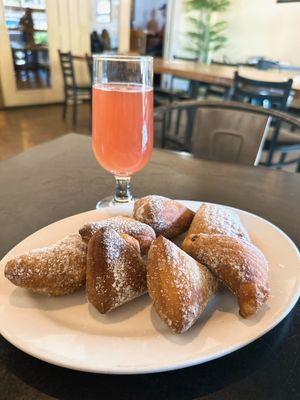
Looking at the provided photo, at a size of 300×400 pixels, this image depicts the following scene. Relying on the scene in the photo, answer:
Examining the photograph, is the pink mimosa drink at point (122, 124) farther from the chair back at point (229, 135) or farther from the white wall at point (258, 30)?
the white wall at point (258, 30)

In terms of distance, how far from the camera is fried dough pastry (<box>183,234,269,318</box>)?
0.34 meters

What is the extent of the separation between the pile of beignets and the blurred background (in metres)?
2.71

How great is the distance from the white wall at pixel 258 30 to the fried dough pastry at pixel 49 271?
5153 millimetres

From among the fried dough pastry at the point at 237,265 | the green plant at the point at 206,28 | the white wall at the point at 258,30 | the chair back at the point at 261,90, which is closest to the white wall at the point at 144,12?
the white wall at the point at 258,30

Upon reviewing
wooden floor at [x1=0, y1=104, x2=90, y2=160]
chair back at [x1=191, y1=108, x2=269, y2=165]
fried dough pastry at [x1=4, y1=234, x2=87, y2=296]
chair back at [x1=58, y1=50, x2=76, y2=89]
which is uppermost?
fried dough pastry at [x1=4, y1=234, x2=87, y2=296]

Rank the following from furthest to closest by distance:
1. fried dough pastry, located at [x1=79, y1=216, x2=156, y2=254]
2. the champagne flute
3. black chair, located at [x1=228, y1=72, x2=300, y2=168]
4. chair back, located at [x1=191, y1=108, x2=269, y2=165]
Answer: black chair, located at [x1=228, y1=72, x2=300, y2=168], chair back, located at [x1=191, y1=108, x2=269, y2=165], the champagne flute, fried dough pastry, located at [x1=79, y1=216, x2=156, y2=254]

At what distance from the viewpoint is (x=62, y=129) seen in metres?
3.58

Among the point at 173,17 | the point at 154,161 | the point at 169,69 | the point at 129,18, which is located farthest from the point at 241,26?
the point at 154,161

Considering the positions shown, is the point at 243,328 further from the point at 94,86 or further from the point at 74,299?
the point at 94,86

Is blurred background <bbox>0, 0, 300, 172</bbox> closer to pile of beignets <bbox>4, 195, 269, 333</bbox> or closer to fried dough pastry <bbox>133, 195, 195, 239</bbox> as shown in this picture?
fried dough pastry <bbox>133, 195, 195, 239</bbox>

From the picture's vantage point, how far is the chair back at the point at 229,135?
112cm

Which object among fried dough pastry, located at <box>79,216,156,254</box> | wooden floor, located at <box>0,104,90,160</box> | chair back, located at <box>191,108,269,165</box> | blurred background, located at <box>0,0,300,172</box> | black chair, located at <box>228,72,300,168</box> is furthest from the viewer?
blurred background, located at <box>0,0,300,172</box>

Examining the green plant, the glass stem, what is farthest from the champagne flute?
the green plant

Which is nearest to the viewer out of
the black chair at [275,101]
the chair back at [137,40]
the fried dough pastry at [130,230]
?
the fried dough pastry at [130,230]
